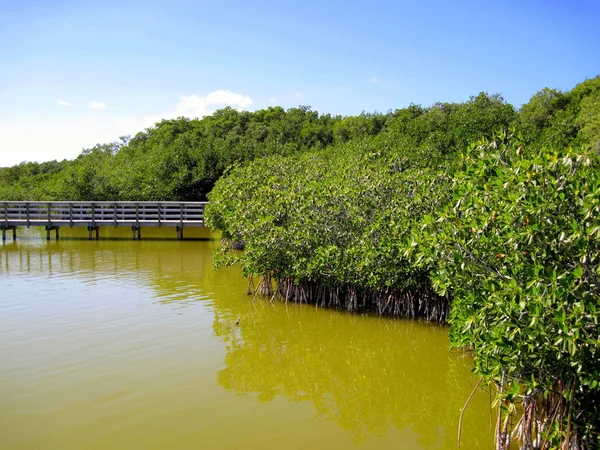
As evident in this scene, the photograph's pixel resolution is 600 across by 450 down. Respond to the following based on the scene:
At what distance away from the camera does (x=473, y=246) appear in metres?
6.52

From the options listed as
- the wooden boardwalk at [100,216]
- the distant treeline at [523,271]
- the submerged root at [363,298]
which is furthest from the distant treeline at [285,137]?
the distant treeline at [523,271]

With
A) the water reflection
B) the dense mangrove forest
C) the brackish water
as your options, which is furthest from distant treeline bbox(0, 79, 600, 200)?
the brackish water

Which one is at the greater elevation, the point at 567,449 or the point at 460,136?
the point at 460,136

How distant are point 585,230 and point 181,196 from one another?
2868 centimetres

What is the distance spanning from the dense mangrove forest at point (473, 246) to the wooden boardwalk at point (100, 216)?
6040 millimetres

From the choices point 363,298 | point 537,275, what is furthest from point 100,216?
point 537,275

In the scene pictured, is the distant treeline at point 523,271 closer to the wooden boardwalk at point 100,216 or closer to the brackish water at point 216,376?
the brackish water at point 216,376

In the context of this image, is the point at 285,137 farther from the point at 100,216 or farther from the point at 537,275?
the point at 537,275

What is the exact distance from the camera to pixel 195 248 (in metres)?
24.8

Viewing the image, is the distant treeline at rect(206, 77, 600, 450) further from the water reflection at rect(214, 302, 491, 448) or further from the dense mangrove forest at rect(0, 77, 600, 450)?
the water reflection at rect(214, 302, 491, 448)

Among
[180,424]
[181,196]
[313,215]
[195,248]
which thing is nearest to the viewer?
[180,424]

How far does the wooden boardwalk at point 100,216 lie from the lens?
27.2 m

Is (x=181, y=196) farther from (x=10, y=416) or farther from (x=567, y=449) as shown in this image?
(x=567, y=449)

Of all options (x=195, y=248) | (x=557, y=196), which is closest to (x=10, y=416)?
(x=557, y=196)
